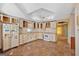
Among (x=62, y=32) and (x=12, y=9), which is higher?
(x=12, y=9)

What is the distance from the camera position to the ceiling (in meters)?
2.04

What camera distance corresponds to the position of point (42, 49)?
81.3 inches

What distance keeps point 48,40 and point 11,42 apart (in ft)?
2.08

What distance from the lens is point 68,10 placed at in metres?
2.02

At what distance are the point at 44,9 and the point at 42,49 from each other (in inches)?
27.0

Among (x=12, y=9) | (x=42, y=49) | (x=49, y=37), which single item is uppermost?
(x=12, y=9)

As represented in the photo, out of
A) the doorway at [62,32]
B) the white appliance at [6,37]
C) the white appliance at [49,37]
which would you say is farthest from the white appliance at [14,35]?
the doorway at [62,32]

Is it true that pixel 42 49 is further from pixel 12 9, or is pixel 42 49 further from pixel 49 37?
pixel 12 9

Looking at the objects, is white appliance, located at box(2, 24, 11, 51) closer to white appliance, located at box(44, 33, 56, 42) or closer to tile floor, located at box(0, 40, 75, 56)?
tile floor, located at box(0, 40, 75, 56)

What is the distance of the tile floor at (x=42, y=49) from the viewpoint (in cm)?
205

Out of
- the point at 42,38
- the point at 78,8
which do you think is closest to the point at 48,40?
the point at 42,38

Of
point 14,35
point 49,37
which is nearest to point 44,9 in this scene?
point 49,37

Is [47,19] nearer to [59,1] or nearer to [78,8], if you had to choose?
[59,1]

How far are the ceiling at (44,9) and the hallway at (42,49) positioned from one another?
43 cm
